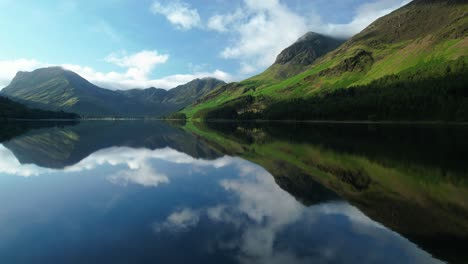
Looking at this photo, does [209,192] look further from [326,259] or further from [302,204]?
[326,259]

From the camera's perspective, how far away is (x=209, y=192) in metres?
23.7

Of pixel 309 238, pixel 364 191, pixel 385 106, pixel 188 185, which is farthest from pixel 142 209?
pixel 385 106

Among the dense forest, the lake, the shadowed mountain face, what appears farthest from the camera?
the dense forest

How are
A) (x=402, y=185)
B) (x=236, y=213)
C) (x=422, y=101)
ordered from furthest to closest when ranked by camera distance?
(x=422, y=101), (x=402, y=185), (x=236, y=213)

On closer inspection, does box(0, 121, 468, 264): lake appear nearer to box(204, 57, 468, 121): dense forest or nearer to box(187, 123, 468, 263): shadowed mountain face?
box(187, 123, 468, 263): shadowed mountain face

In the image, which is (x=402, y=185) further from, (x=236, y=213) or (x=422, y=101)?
(x=422, y=101)

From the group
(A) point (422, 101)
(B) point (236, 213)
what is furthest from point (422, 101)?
(B) point (236, 213)

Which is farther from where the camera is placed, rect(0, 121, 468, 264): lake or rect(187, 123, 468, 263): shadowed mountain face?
rect(187, 123, 468, 263): shadowed mountain face

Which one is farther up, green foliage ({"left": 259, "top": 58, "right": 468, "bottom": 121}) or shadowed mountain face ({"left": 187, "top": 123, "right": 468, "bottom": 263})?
green foliage ({"left": 259, "top": 58, "right": 468, "bottom": 121})

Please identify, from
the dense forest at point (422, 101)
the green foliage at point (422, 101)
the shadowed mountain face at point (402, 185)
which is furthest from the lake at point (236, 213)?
the green foliage at point (422, 101)

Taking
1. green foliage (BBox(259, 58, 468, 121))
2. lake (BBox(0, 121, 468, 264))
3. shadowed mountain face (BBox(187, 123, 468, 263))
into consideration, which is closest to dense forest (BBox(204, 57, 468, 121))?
green foliage (BBox(259, 58, 468, 121))

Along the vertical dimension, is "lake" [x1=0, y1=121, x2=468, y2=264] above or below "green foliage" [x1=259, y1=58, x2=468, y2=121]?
below

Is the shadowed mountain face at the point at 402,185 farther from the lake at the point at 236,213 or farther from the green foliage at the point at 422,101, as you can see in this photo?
the green foliage at the point at 422,101

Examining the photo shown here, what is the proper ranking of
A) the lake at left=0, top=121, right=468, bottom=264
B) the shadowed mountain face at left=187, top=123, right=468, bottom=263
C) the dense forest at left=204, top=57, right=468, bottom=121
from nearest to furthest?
the lake at left=0, top=121, right=468, bottom=264, the shadowed mountain face at left=187, top=123, right=468, bottom=263, the dense forest at left=204, top=57, right=468, bottom=121
